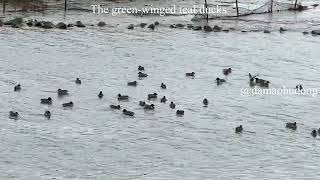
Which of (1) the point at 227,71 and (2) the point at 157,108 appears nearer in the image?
(2) the point at 157,108

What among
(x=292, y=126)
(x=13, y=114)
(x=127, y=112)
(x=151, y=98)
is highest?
(x=151, y=98)

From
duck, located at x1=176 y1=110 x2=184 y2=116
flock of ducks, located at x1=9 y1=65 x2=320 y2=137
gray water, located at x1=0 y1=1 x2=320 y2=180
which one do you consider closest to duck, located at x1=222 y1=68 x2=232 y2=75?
flock of ducks, located at x1=9 y1=65 x2=320 y2=137

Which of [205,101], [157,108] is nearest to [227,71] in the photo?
[205,101]

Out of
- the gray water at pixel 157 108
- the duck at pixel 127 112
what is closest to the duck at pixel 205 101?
the gray water at pixel 157 108

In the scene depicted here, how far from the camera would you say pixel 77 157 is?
32.2m

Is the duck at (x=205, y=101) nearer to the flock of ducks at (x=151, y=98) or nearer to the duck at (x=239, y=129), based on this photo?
the flock of ducks at (x=151, y=98)

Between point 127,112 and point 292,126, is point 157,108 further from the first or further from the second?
point 292,126

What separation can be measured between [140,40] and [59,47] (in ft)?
28.1

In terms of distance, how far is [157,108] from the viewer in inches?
1592

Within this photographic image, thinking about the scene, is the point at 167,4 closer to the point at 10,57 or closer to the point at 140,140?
the point at 10,57

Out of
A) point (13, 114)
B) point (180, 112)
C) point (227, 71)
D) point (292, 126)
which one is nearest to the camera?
point (292, 126)

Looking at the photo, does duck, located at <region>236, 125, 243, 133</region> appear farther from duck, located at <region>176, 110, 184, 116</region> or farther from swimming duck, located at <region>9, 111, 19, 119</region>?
swimming duck, located at <region>9, 111, 19, 119</region>

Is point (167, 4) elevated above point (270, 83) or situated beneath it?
elevated above

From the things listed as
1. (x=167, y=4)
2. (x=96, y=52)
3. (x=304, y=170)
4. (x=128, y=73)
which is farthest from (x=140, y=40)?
(x=304, y=170)
